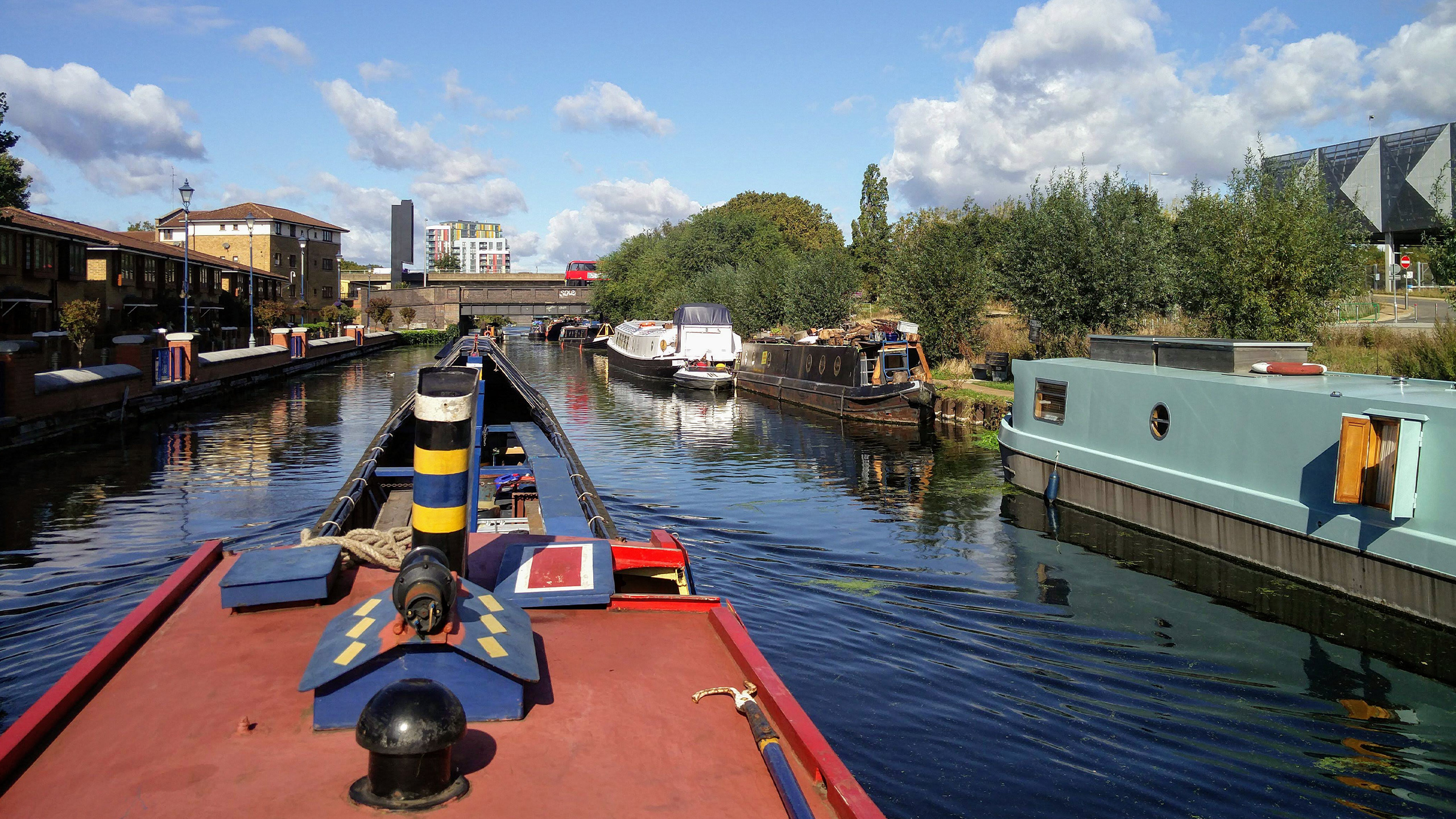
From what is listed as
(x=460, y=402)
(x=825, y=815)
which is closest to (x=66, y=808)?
(x=460, y=402)

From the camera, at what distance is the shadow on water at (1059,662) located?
24.5 ft

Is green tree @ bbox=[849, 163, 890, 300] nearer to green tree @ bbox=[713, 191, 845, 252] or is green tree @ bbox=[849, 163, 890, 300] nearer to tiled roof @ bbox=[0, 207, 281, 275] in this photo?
green tree @ bbox=[713, 191, 845, 252]

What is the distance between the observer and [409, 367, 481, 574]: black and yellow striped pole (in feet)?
17.3

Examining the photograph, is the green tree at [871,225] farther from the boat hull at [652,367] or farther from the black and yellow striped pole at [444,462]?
the black and yellow striped pole at [444,462]

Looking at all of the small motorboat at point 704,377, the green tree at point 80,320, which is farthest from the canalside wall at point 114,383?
the small motorboat at point 704,377

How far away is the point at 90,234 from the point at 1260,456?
4974 centimetres

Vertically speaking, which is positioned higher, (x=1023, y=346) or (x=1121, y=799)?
(x=1023, y=346)

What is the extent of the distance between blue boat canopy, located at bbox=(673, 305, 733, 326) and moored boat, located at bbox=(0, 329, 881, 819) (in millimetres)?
43393

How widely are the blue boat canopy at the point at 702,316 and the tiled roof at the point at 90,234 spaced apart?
26557mm

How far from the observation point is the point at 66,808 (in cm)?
390

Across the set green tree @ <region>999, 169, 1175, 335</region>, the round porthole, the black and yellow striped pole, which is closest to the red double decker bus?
green tree @ <region>999, 169, 1175, 335</region>

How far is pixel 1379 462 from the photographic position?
1083 cm

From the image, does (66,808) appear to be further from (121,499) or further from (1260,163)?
(1260,163)

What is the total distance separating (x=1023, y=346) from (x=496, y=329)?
7485cm
